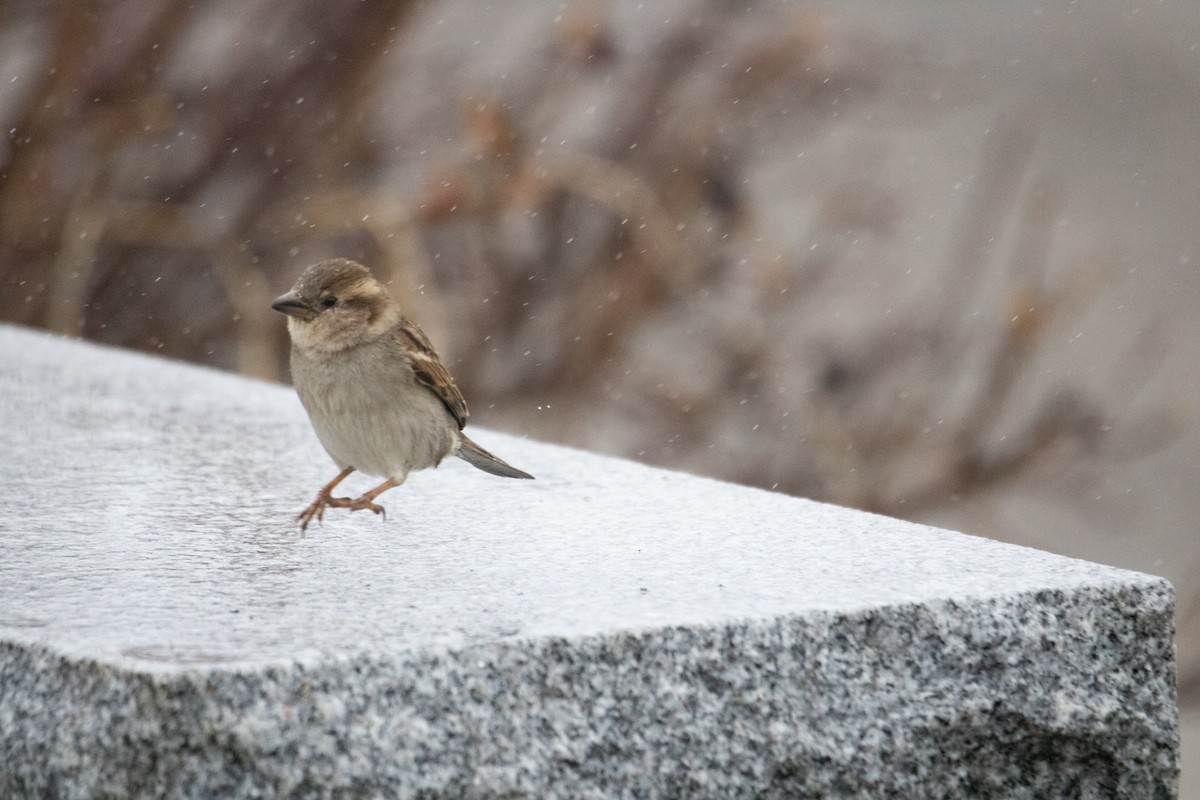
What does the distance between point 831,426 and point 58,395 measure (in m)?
2.52

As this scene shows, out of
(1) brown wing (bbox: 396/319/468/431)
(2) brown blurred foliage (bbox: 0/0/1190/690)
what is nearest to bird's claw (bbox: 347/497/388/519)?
(1) brown wing (bbox: 396/319/468/431)

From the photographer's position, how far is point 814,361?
16.2 ft

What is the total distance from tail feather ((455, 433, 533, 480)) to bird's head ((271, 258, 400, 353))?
0.25m

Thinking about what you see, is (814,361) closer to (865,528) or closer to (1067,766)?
(865,528)

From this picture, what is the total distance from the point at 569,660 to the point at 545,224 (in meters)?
3.72

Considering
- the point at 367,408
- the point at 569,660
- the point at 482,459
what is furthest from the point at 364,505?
the point at 569,660

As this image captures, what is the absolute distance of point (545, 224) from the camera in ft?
16.6

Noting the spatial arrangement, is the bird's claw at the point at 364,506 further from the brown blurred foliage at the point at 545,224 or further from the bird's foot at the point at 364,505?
the brown blurred foliage at the point at 545,224

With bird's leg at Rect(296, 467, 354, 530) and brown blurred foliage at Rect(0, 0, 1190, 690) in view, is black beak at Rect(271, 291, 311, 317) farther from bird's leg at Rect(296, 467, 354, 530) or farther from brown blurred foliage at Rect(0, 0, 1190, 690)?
brown blurred foliage at Rect(0, 0, 1190, 690)

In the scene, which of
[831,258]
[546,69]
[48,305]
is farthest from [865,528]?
[48,305]

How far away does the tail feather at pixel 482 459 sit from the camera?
7.72ft

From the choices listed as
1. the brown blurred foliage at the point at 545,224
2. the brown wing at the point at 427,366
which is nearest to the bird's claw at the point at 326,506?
the brown wing at the point at 427,366

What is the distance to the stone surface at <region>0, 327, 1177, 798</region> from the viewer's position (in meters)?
1.33

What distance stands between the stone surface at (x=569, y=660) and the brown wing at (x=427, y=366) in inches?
9.0
